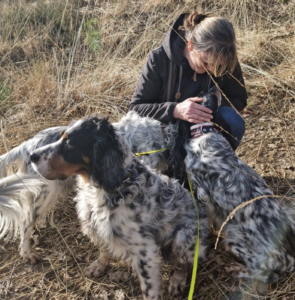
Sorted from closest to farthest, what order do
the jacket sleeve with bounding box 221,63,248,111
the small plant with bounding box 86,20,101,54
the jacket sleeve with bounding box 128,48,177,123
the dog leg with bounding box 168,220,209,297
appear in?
1. the dog leg with bounding box 168,220,209,297
2. the jacket sleeve with bounding box 128,48,177,123
3. the jacket sleeve with bounding box 221,63,248,111
4. the small plant with bounding box 86,20,101,54

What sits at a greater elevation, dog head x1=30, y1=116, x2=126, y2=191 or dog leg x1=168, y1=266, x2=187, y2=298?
dog head x1=30, y1=116, x2=126, y2=191

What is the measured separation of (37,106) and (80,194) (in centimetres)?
269

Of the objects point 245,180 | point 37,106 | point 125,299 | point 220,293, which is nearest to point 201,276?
point 220,293

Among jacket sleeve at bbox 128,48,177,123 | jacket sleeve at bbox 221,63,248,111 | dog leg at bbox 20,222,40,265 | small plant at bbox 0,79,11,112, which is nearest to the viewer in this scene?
dog leg at bbox 20,222,40,265

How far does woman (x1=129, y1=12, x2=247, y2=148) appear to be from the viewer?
296cm

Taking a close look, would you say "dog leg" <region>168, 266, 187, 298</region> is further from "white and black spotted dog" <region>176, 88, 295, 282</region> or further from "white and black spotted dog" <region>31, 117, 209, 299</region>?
"white and black spotted dog" <region>176, 88, 295, 282</region>

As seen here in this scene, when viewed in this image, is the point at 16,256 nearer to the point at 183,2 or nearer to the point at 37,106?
the point at 37,106

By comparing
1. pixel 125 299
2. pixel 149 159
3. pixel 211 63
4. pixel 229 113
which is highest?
pixel 211 63

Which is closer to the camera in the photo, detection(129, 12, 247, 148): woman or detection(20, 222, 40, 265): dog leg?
detection(129, 12, 247, 148): woman

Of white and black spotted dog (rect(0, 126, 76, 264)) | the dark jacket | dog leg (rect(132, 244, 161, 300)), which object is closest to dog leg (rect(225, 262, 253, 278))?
dog leg (rect(132, 244, 161, 300))

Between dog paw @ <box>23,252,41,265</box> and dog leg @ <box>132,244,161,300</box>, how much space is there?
1.11m

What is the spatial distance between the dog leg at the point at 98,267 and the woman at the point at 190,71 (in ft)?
4.63

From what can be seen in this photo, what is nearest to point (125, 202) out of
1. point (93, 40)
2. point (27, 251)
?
point (27, 251)

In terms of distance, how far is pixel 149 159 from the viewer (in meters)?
3.30
